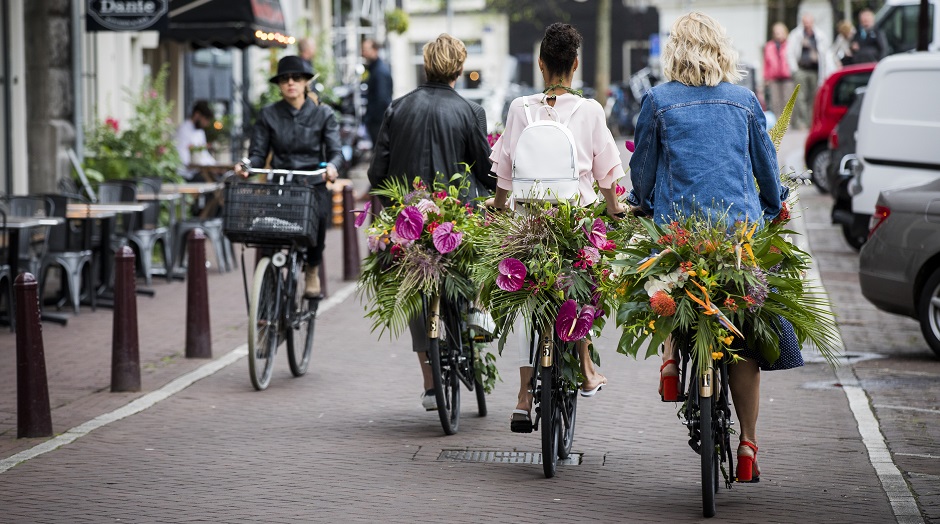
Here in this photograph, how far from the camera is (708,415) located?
18.4 ft

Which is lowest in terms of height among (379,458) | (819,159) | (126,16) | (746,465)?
(379,458)

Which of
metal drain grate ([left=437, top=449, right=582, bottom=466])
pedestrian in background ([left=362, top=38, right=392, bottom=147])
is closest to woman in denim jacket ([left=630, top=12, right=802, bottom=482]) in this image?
metal drain grate ([left=437, top=449, right=582, bottom=466])

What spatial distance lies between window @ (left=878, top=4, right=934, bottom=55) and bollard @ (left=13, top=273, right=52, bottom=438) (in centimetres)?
2088

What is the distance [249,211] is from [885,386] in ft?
13.5

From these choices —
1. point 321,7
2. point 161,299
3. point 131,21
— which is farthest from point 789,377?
point 321,7

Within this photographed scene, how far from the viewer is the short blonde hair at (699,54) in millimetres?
5832

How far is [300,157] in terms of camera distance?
929cm

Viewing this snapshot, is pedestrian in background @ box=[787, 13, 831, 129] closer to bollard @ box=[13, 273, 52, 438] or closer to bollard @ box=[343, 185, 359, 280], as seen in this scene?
bollard @ box=[343, 185, 359, 280]

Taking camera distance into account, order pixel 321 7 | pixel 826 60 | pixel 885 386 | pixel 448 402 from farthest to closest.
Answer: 1. pixel 321 7
2. pixel 826 60
3. pixel 885 386
4. pixel 448 402

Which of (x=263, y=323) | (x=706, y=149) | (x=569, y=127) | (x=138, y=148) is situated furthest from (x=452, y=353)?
(x=138, y=148)

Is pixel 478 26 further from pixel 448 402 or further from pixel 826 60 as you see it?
pixel 448 402

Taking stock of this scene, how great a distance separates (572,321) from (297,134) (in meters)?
3.48

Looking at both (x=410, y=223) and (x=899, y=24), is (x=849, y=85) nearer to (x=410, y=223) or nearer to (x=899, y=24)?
(x=899, y=24)

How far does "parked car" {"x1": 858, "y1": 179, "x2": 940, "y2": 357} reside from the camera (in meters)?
9.98
